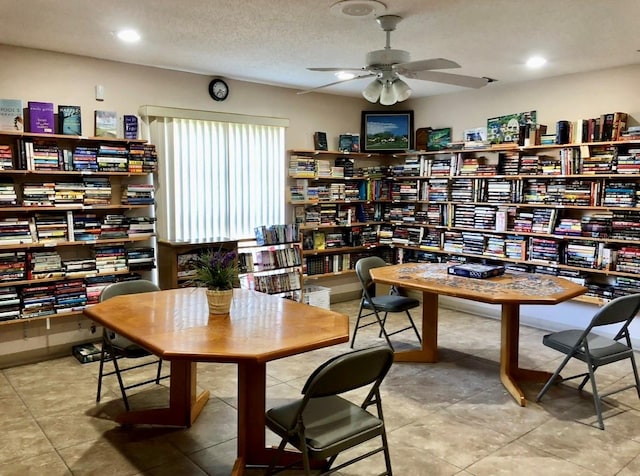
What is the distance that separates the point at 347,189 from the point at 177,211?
232 centimetres

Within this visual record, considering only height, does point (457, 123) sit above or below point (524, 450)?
above

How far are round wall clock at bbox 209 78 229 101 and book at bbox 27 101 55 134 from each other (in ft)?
5.25

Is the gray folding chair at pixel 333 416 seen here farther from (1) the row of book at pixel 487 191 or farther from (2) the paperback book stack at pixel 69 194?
(1) the row of book at pixel 487 191

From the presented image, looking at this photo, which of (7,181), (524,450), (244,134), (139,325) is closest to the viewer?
(139,325)

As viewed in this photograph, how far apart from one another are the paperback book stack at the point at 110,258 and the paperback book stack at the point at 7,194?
800 millimetres

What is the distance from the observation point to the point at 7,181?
4258 millimetres

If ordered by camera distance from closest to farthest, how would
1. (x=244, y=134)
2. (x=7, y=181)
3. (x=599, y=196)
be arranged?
(x=7, y=181)
(x=599, y=196)
(x=244, y=134)

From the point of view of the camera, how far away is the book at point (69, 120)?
14.6 feet

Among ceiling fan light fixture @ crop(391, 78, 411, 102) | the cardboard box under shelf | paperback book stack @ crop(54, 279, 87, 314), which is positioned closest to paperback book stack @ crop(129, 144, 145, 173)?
paperback book stack @ crop(54, 279, 87, 314)

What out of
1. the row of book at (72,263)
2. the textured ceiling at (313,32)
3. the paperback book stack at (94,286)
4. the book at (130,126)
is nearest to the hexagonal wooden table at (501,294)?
the textured ceiling at (313,32)

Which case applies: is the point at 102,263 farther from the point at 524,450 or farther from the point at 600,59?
the point at 600,59

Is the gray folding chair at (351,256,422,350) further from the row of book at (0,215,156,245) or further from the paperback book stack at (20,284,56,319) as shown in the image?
the paperback book stack at (20,284,56,319)

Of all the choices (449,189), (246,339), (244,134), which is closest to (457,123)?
(449,189)

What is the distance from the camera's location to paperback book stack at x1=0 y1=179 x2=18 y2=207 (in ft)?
13.8
